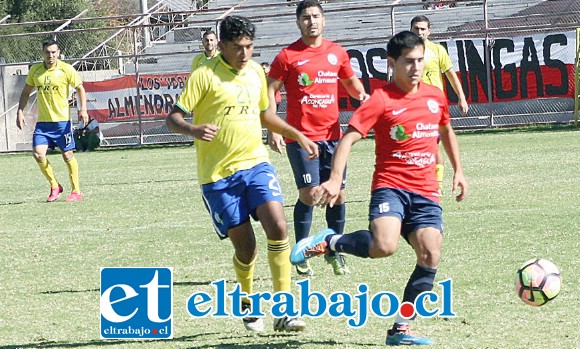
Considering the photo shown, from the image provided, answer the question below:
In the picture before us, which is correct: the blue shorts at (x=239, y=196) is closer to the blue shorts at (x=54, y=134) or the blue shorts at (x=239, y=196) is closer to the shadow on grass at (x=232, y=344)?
the shadow on grass at (x=232, y=344)

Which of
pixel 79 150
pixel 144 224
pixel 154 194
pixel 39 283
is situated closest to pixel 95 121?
pixel 79 150

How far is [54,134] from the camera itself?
16656 millimetres

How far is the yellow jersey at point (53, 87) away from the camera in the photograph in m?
16.7

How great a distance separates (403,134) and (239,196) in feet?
3.84

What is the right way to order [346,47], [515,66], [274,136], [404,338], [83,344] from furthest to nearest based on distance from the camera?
1. [346,47]
2. [515,66]
3. [274,136]
4. [83,344]
5. [404,338]

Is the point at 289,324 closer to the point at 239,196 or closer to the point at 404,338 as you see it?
the point at 404,338

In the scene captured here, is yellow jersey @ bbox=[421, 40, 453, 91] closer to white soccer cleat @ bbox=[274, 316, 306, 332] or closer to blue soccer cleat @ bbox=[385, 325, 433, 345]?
white soccer cleat @ bbox=[274, 316, 306, 332]

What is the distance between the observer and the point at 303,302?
751 centimetres

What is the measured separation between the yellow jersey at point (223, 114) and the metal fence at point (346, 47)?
1928cm

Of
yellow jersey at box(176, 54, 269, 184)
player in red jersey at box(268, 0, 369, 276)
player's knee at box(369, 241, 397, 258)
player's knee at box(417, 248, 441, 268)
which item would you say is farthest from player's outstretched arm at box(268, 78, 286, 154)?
player's knee at box(417, 248, 441, 268)

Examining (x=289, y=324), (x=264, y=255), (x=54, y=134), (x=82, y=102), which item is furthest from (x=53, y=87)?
(x=289, y=324)

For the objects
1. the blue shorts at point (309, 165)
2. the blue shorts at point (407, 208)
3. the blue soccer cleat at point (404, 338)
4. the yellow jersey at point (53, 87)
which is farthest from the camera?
the yellow jersey at point (53, 87)

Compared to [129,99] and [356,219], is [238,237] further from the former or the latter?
[129,99]

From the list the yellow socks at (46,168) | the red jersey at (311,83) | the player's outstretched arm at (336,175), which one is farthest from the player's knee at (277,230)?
the yellow socks at (46,168)
